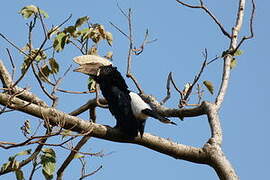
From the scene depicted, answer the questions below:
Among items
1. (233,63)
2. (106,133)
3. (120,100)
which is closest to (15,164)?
(106,133)

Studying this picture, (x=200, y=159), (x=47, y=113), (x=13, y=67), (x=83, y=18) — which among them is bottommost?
(x=200, y=159)

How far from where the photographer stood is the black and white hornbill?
426cm

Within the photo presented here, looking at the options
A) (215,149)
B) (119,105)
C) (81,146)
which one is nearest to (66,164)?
(81,146)

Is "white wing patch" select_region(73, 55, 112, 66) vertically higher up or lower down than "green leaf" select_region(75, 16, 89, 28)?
lower down

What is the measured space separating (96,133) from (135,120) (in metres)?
0.81

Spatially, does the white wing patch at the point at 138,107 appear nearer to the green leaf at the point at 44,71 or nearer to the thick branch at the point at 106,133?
the thick branch at the point at 106,133

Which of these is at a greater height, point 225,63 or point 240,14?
point 240,14

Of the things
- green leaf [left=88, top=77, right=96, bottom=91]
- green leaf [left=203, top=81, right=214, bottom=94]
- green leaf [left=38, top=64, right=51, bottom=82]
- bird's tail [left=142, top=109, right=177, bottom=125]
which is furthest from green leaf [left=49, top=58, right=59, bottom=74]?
green leaf [left=203, top=81, right=214, bottom=94]

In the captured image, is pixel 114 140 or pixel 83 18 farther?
pixel 83 18

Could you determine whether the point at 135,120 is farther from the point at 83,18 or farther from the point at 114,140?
the point at 83,18

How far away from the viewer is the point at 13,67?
10.3ft

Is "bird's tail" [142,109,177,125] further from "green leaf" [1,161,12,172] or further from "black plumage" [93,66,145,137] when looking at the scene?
"green leaf" [1,161,12,172]

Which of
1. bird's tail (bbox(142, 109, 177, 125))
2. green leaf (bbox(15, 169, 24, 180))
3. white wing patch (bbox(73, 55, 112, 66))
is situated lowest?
green leaf (bbox(15, 169, 24, 180))

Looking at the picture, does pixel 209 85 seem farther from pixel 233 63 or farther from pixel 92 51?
pixel 92 51
